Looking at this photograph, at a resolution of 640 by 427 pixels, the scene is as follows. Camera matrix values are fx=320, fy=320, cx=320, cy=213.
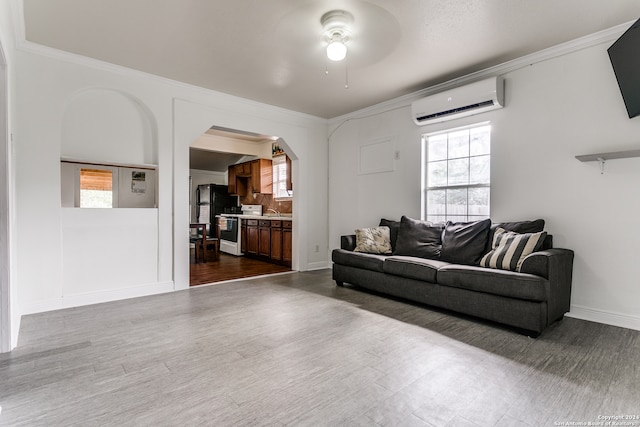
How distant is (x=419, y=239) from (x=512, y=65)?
2206 millimetres

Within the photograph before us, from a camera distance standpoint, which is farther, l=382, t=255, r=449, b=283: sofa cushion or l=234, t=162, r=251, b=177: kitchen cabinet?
l=234, t=162, r=251, b=177: kitchen cabinet

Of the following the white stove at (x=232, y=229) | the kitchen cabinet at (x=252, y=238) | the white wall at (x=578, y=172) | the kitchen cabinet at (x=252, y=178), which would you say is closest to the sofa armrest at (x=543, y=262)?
the white wall at (x=578, y=172)

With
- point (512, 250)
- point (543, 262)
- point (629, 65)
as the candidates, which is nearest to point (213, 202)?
point (512, 250)

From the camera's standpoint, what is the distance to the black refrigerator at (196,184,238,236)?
8.70 m

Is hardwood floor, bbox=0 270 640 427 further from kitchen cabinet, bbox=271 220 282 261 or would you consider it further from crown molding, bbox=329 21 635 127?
kitchen cabinet, bbox=271 220 282 261

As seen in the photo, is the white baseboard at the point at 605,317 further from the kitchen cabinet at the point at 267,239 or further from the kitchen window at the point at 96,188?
the kitchen window at the point at 96,188

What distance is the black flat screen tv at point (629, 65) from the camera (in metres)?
2.42

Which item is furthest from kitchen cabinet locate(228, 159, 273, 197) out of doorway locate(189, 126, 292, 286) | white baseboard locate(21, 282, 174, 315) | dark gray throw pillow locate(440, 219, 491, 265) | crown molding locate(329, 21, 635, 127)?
dark gray throw pillow locate(440, 219, 491, 265)

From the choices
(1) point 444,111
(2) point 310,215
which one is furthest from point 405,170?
(2) point 310,215

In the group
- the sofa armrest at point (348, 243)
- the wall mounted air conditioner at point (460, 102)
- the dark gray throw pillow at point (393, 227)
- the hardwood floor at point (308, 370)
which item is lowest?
the hardwood floor at point (308, 370)

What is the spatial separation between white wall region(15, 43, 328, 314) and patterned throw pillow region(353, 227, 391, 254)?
2.31m

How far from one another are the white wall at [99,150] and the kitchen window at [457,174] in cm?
264

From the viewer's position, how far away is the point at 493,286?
2824mm

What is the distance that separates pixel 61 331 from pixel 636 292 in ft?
16.5
